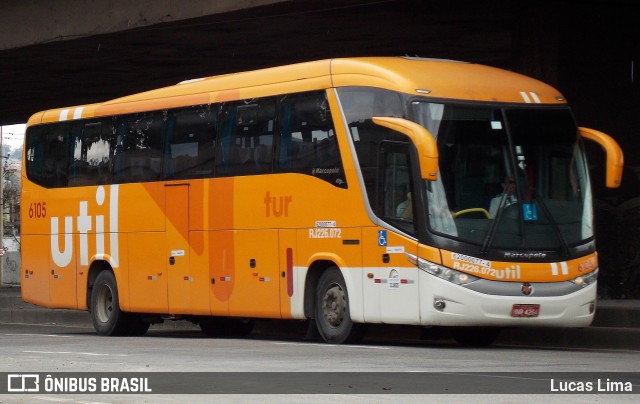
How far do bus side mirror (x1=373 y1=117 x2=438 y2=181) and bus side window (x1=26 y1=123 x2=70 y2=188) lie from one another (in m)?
8.56

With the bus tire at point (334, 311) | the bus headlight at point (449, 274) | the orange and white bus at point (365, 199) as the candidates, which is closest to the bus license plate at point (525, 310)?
the orange and white bus at point (365, 199)

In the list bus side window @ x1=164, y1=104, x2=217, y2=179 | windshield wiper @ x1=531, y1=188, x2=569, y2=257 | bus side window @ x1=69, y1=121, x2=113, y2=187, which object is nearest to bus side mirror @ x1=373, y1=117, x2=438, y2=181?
windshield wiper @ x1=531, y1=188, x2=569, y2=257

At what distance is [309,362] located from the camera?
1419 centimetres

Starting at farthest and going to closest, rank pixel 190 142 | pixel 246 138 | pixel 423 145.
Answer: pixel 190 142
pixel 246 138
pixel 423 145

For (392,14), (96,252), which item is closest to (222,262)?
(96,252)

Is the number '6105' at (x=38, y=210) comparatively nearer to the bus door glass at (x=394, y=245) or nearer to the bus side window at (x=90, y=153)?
the bus side window at (x=90, y=153)

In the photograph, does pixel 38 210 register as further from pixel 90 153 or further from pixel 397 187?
pixel 397 187

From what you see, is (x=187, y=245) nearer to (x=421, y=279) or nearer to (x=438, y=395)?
(x=421, y=279)

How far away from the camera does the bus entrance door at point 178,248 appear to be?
21172mm

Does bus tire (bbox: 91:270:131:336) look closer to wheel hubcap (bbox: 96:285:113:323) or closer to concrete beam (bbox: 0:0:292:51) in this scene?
wheel hubcap (bbox: 96:285:113:323)

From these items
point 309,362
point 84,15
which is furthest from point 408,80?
point 84,15

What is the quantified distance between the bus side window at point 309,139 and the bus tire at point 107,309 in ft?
16.2

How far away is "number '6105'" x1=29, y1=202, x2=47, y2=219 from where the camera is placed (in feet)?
80.3

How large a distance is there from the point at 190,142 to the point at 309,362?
741 cm
